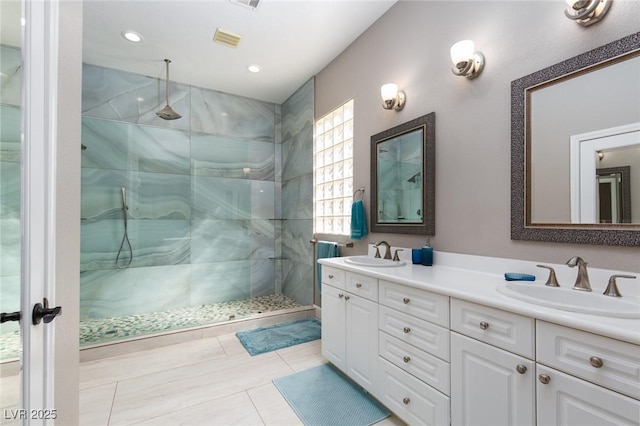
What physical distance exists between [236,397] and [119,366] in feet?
3.82

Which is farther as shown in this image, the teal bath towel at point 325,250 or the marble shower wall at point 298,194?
the marble shower wall at point 298,194

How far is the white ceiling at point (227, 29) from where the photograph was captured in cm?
227

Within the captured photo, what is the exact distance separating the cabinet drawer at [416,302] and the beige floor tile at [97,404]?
6.02ft

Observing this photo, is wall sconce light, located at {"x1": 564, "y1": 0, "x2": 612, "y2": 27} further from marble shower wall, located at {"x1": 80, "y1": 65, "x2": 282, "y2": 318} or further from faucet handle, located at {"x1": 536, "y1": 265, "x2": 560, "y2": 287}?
marble shower wall, located at {"x1": 80, "y1": 65, "x2": 282, "y2": 318}

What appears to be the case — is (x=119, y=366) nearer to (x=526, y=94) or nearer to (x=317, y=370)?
(x=317, y=370)

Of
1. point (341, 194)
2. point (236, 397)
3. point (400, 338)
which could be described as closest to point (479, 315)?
point (400, 338)

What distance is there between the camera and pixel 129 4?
2.23 metres

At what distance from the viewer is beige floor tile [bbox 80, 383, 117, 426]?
1692 mm

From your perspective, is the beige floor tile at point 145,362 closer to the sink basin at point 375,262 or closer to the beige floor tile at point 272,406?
the beige floor tile at point 272,406

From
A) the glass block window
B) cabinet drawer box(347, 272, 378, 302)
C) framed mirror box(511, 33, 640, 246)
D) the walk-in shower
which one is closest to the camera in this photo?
framed mirror box(511, 33, 640, 246)

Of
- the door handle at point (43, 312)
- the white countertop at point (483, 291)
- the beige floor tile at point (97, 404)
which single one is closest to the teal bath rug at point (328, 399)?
the white countertop at point (483, 291)

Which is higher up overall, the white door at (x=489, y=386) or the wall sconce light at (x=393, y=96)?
the wall sconce light at (x=393, y=96)

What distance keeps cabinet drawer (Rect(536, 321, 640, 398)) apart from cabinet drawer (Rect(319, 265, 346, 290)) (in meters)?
1.22

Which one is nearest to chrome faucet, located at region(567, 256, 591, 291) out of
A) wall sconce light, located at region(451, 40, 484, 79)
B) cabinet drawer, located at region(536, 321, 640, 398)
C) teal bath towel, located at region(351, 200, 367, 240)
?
cabinet drawer, located at region(536, 321, 640, 398)
